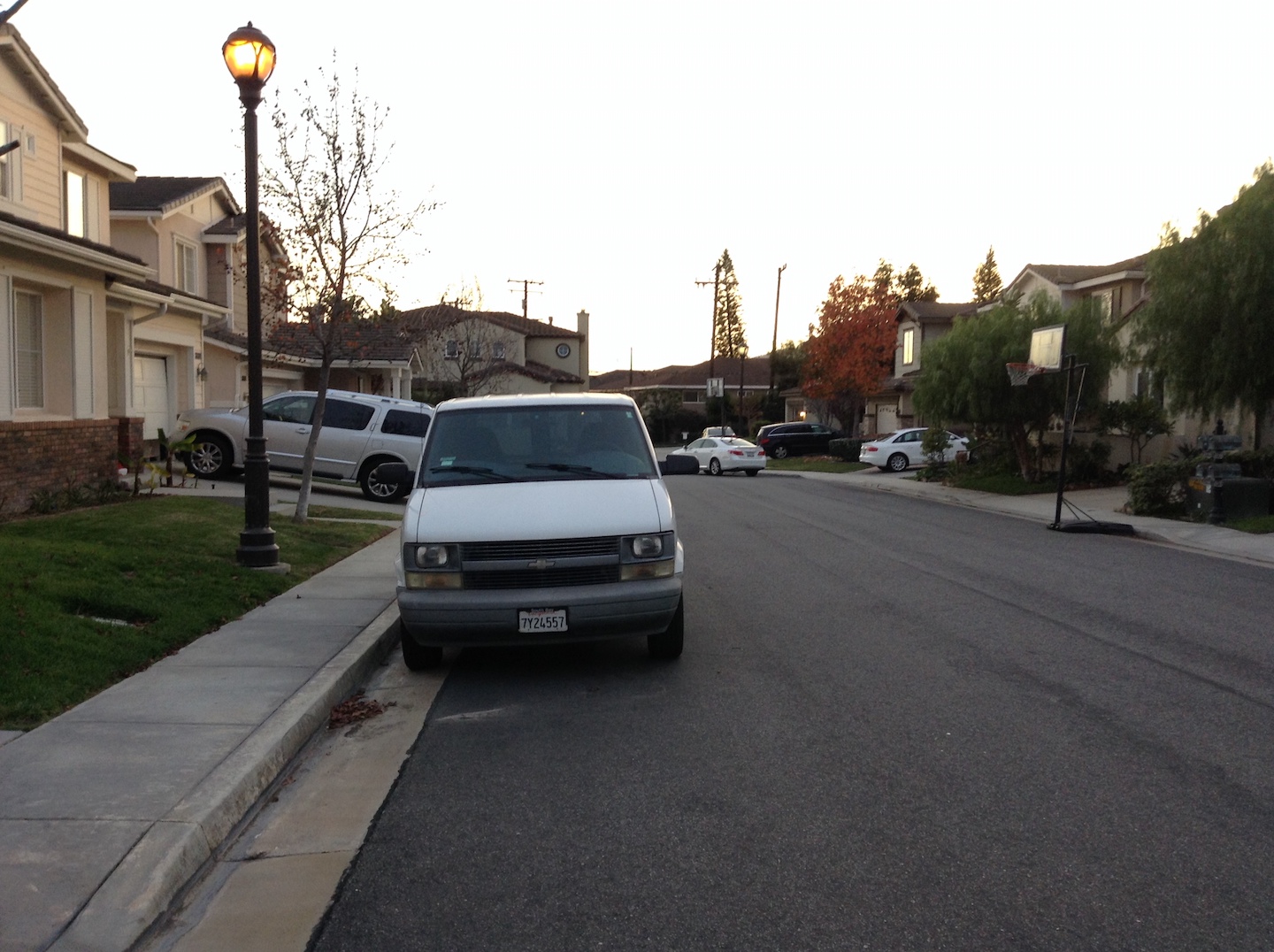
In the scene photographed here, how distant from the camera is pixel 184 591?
9477 mm

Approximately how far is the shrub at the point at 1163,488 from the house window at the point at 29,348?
1796 centimetres

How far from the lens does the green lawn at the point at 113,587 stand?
6.80 metres

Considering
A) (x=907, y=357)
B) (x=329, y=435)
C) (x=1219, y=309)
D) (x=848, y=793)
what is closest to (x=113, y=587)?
(x=848, y=793)

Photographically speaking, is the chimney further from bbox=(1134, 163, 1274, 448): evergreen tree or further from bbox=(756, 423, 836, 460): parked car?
bbox=(1134, 163, 1274, 448): evergreen tree

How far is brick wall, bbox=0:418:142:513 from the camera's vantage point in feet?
43.7

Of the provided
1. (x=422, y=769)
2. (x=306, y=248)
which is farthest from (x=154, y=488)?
(x=422, y=769)

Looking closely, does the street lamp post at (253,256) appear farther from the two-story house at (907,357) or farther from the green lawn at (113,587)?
the two-story house at (907,357)

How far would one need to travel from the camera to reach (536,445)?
27.9ft

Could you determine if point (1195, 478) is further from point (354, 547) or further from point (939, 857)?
point (939, 857)

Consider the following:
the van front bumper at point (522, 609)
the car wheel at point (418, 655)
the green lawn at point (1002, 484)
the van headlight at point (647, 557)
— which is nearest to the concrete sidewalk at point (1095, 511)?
the green lawn at point (1002, 484)

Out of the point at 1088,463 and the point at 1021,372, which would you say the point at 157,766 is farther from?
the point at 1088,463

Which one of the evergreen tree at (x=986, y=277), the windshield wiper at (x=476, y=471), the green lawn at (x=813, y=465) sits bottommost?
the green lawn at (x=813, y=465)

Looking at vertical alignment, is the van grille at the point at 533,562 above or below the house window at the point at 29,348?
below

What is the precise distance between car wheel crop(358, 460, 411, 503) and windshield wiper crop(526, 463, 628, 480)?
42.5 ft
